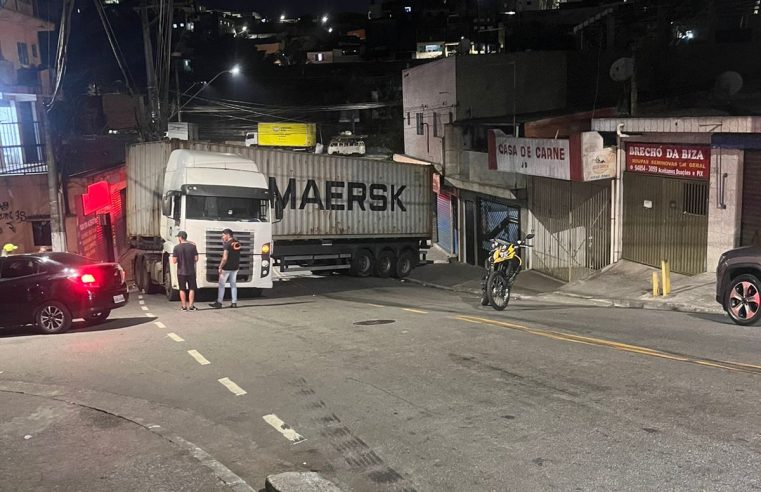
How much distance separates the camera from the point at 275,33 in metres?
113

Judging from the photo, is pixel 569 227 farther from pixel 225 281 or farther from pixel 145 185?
pixel 145 185

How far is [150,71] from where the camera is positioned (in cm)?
2327

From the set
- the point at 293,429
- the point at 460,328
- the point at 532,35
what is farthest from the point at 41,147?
the point at 532,35

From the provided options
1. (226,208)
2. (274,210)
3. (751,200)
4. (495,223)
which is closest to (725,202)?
(751,200)

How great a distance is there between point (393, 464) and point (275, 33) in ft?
378

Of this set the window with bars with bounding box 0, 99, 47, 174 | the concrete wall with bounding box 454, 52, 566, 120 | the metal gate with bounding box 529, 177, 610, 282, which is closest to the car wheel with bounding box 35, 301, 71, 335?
the metal gate with bounding box 529, 177, 610, 282

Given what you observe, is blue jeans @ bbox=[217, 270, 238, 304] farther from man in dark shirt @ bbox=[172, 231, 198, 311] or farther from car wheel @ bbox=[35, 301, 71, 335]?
car wheel @ bbox=[35, 301, 71, 335]

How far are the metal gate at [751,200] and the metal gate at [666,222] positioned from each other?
0.90m

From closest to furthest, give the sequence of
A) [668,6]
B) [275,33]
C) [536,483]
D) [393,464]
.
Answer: [536,483], [393,464], [668,6], [275,33]

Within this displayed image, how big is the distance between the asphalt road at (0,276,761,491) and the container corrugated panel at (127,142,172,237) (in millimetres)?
9258

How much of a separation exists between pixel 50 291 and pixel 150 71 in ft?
44.3

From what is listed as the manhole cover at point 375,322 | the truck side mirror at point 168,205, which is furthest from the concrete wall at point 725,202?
the truck side mirror at point 168,205

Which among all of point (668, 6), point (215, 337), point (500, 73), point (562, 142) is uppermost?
point (668, 6)

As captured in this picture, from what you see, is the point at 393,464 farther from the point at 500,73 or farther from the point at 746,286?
the point at 500,73
